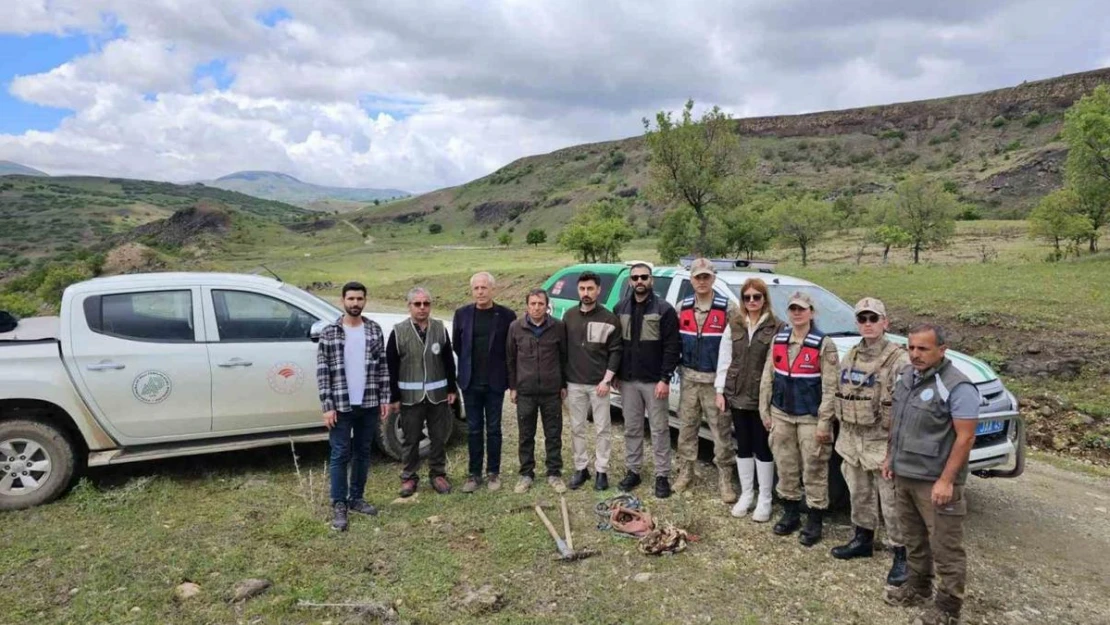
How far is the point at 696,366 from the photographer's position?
5.28m

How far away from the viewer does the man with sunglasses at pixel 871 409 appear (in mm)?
4086

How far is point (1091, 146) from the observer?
72.3 ft

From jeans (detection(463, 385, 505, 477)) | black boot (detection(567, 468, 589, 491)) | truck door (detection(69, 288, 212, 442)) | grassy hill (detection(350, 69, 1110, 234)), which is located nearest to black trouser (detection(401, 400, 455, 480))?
jeans (detection(463, 385, 505, 477))

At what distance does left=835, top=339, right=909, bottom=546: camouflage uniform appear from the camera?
4094 millimetres

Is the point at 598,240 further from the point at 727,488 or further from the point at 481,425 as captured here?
the point at 727,488

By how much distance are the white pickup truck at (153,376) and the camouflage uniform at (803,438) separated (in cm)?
385

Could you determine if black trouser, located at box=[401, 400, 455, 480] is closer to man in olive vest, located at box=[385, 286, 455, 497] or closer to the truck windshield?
man in olive vest, located at box=[385, 286, 455, 497]

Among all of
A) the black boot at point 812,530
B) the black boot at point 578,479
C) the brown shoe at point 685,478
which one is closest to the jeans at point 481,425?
the black boot at point 578,479

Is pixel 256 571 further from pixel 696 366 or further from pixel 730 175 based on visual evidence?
pixel 730 175

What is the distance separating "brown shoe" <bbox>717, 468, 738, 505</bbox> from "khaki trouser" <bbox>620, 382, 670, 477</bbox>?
1.53ft

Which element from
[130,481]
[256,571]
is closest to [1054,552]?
[256,571]

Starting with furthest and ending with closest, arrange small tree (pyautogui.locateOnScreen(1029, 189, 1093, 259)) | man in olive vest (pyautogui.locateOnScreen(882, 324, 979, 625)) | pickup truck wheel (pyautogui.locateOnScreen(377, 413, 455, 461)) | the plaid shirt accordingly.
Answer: small tree (pyautogui.locateOnScreen(1029, 189, 1093, 259)) → pickup truck wheel (pyautogui.locateOnScreen(377, 413, 455, 461)) → the plaid shirt → man in olive vest (pyautogui.locateOnScreen(882, 324, 979, 625))

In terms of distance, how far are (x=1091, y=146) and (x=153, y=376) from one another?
93.5 ft

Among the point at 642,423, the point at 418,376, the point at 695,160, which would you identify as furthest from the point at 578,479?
the point at 695,160
